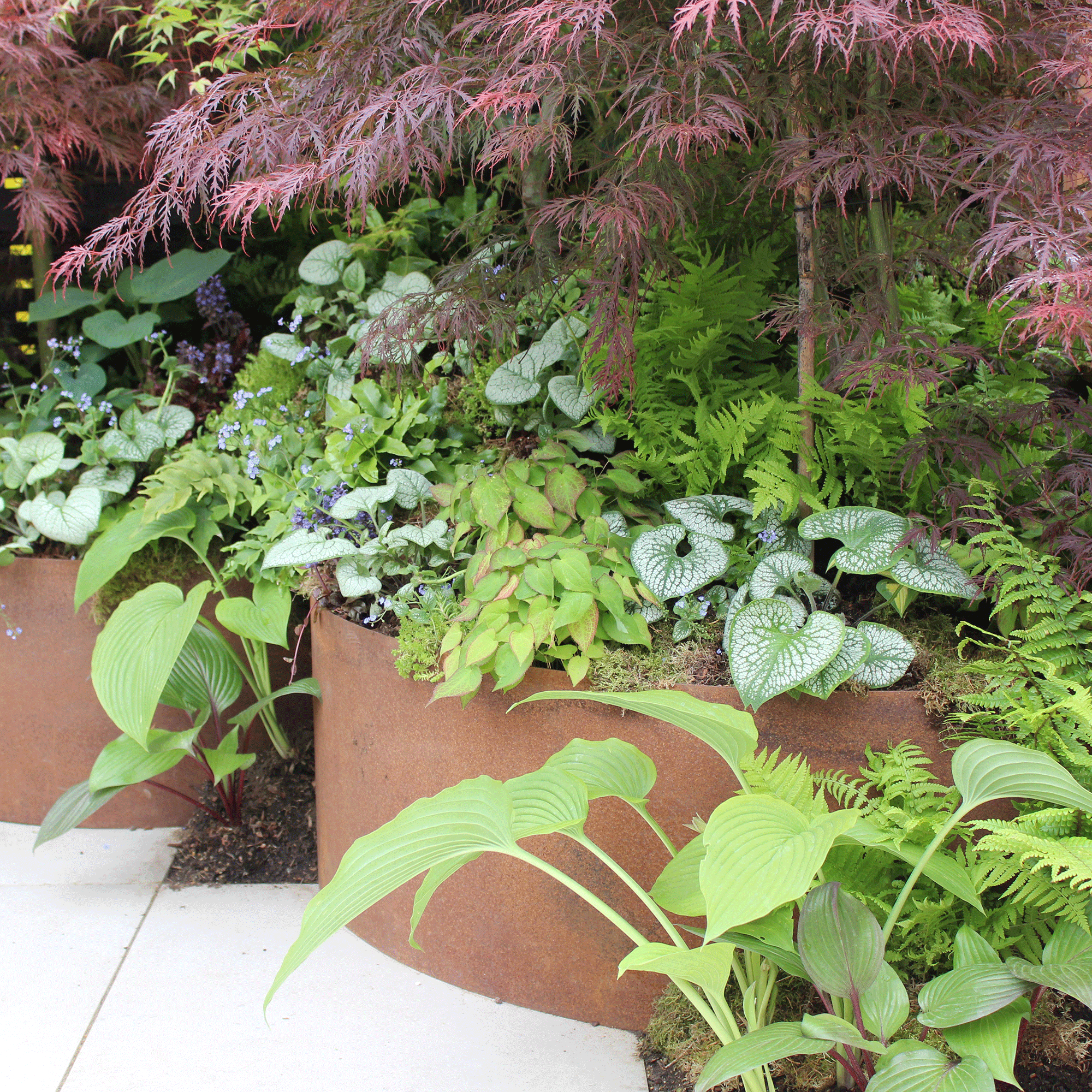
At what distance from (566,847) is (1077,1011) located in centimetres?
94

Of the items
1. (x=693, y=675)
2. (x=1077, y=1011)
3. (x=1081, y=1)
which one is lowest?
(x=1077, y=1011)

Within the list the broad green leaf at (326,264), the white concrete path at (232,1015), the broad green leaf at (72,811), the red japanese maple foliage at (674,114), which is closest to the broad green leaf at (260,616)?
the broad green leaf at (72,811)

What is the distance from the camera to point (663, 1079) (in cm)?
174

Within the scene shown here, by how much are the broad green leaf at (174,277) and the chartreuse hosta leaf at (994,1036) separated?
8.91 ft

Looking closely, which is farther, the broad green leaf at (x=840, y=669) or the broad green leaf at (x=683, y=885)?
the broad green leaf at (x=840, y=669)

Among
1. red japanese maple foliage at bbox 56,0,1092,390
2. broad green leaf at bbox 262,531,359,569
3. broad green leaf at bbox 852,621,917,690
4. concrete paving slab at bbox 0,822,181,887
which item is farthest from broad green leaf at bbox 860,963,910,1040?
concrete paving slab at bbox 0,822,181,887

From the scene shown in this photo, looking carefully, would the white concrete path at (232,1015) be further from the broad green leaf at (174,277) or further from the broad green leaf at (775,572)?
the broad green leaf at (174,277)

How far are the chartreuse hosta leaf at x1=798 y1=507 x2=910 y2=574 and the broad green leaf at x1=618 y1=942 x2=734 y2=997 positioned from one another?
2.36 feet

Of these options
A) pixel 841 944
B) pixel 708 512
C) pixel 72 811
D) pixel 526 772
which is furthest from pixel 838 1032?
pixel 72 811

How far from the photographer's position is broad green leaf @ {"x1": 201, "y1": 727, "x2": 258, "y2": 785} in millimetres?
2363

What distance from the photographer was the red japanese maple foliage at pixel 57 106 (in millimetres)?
2445

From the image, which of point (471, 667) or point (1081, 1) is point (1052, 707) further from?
point (1081, 1)

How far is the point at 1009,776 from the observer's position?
4.52 ft

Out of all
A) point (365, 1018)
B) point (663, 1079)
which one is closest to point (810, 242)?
point (663, 1079)
